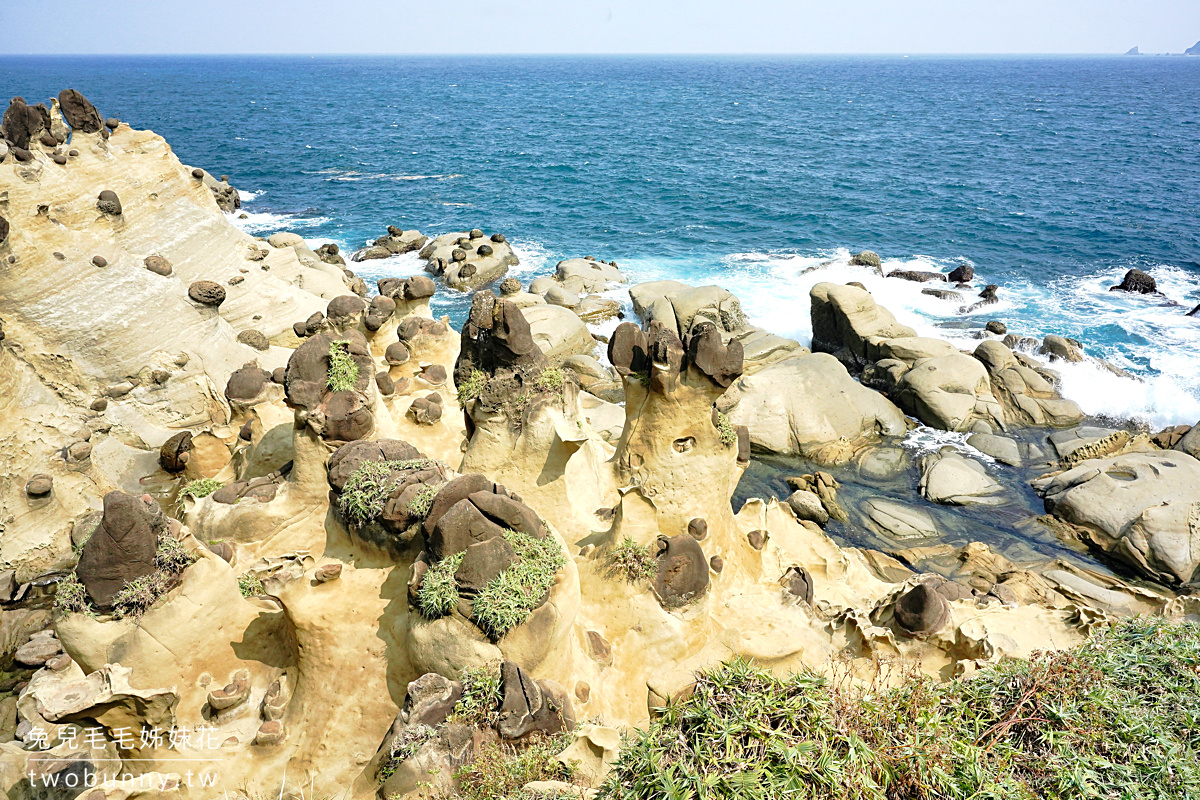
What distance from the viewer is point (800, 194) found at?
56688 mm

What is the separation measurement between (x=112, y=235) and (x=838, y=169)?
6025 cm

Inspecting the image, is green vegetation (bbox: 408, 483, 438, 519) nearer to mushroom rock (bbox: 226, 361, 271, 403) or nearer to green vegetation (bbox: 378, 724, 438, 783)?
green vegetation (bbox: 378, 724, 438, 783)

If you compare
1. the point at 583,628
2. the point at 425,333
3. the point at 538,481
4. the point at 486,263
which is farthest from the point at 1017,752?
the point at 486,263

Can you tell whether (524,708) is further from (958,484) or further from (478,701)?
(958,484)

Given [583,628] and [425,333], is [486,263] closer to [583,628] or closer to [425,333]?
[425,333]

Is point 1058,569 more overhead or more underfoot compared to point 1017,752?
more underfoot

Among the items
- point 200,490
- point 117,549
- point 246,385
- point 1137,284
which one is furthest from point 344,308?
point 1137,284

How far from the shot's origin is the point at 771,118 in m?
99.6

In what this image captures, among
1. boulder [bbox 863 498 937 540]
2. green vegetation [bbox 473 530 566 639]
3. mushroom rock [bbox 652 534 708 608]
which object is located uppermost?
green vegetation [bbox 473 530 566 639]

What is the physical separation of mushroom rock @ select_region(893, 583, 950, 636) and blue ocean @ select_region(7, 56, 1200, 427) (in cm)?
1849

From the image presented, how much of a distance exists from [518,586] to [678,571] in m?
3.18

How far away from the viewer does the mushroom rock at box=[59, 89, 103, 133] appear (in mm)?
19328

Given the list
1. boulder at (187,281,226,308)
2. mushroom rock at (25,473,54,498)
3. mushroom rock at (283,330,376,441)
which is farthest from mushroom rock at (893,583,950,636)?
boulder at (187,281,226,308)

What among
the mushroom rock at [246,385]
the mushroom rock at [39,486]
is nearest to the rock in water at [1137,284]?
the mushroom rock at [246,385]
